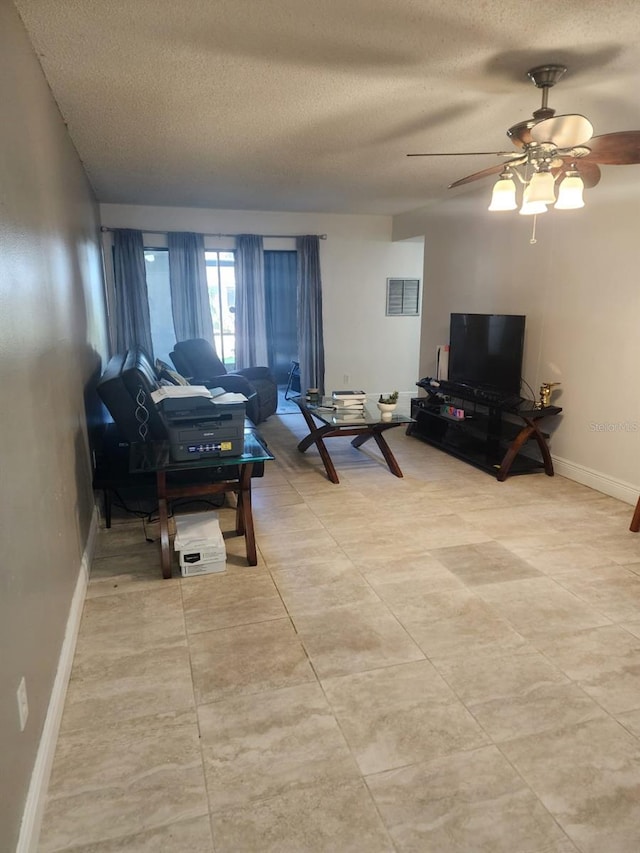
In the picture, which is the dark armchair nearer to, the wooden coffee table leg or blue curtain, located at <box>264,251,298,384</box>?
blue curtain, located at <box>264,251,298,384</box>

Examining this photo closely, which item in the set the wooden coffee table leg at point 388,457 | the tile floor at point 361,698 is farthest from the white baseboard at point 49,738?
the wooden coffee table leg at point 388,457

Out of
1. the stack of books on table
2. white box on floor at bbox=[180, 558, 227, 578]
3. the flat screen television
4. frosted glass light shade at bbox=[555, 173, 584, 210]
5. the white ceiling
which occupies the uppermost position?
the white ceiling

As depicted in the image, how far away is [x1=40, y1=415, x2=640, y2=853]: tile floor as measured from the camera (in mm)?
1458

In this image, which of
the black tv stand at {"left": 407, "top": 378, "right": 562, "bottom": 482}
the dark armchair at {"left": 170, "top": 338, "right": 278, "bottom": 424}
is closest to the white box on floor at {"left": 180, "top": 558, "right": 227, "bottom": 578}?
the black tv stand at {"left": 407, "top": 378, "right": 562, "bottom": 482}

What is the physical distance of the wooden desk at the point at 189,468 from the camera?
2.73 metres

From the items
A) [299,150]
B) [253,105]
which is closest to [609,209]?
[299,150]

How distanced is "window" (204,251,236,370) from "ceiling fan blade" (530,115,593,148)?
4.65 m

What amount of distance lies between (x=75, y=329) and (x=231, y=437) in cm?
111

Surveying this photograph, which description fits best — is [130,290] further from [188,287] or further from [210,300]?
[210,300]

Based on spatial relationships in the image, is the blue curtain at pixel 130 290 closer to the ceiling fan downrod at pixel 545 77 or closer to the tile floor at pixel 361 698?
the tile floor at pixel 361 698

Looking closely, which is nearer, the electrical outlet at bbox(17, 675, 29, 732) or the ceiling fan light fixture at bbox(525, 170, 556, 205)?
the electrical outlet at bbox(17, 675, 29, 732)

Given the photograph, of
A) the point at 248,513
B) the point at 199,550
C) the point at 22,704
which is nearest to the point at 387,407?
the point at 248,513

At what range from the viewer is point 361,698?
6.28 feet

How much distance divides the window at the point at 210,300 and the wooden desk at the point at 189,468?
369 cm
